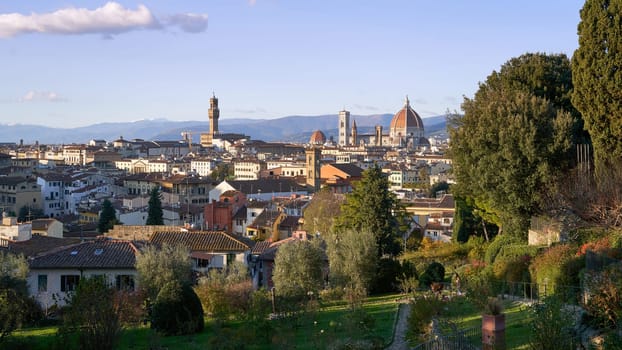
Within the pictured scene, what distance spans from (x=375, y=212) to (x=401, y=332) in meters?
12.8

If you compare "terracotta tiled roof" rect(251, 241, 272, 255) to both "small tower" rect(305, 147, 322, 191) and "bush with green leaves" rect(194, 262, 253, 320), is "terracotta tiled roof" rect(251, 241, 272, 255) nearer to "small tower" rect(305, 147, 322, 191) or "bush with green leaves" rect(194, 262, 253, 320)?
"bush with green leaves" rect(194, 262, 253, 320)

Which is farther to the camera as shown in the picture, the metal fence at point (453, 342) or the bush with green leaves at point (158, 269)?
the bush with green leaves at point (158, 269)

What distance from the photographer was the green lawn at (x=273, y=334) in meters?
12.7

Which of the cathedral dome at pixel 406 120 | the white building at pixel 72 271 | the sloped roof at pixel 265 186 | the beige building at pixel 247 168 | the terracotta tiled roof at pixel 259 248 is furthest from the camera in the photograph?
the cathedral dome at pixel 406 120

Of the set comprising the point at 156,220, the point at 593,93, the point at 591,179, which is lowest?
the point at 156,220

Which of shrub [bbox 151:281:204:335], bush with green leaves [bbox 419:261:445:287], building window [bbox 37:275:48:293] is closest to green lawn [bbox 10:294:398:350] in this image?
shrub [bbox 151:281:204:335]

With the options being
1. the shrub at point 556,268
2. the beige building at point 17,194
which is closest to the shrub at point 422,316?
the shrub at point 556,268

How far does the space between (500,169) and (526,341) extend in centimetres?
930

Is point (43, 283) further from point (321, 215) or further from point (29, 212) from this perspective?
point (29, 212)

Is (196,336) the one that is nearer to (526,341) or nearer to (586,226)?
(526,341)

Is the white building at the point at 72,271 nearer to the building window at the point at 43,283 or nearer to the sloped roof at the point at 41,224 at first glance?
the building window at the point at 43,283

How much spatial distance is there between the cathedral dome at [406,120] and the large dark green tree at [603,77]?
171 metres

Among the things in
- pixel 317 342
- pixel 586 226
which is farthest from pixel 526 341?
pixel 586 226

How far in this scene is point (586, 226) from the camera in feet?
56.0
